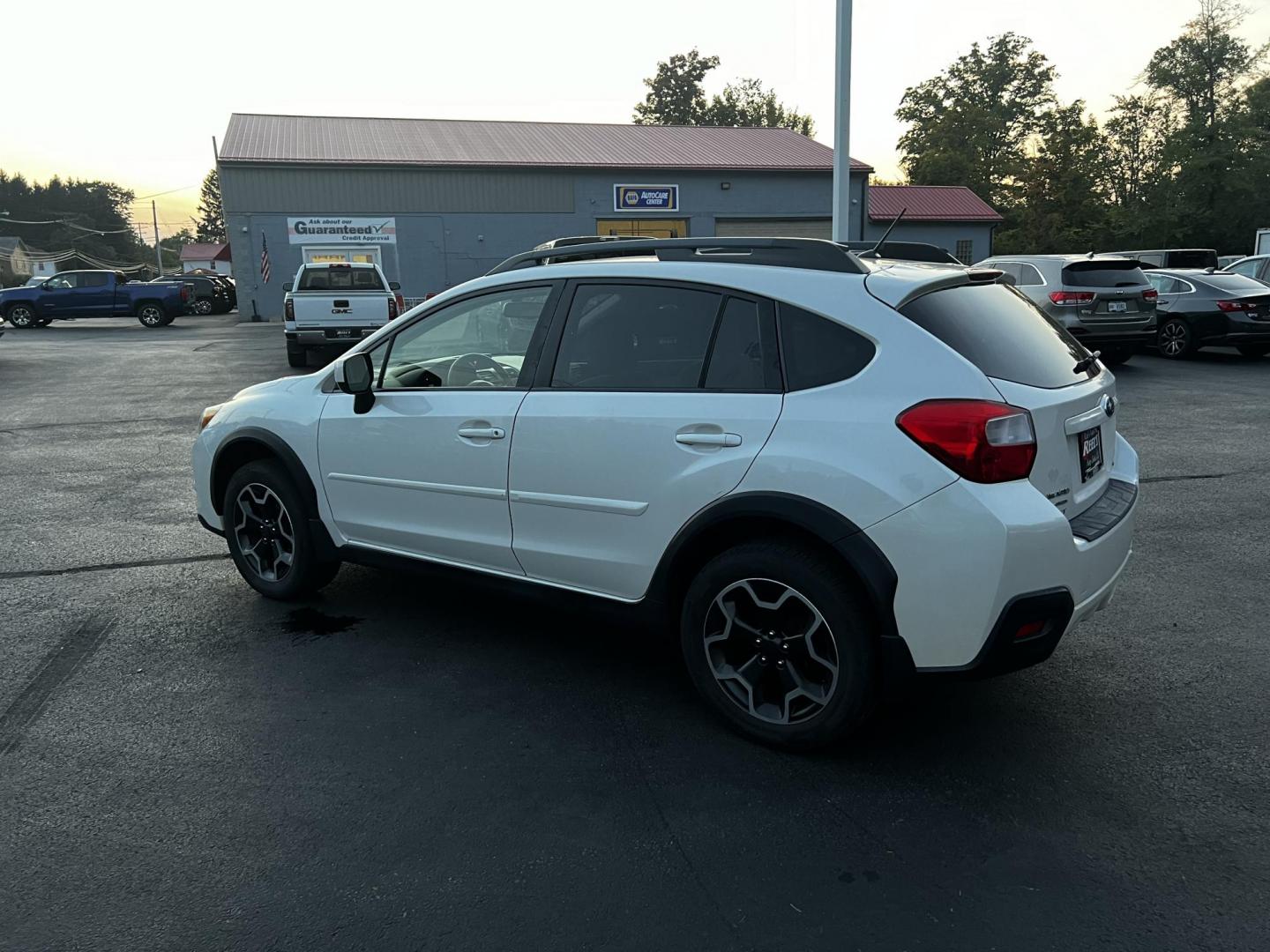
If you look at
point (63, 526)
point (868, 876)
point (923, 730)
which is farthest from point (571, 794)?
point (63, 526)

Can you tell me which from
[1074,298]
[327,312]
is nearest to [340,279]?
[327,312]

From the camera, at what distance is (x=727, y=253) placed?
3.71 meters

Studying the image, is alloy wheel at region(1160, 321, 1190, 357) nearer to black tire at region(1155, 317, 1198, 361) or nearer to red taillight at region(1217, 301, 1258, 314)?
black tire at region(1155, 317, 1198, 361)

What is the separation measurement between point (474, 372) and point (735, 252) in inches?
49.9

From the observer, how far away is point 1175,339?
1631 cm

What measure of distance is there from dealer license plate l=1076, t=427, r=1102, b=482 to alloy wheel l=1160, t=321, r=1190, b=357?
48.1 feet

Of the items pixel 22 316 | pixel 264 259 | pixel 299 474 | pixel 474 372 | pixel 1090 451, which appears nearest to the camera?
pixel 1090 451

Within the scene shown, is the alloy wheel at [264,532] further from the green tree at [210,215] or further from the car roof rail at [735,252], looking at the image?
the green tree at [210,215]

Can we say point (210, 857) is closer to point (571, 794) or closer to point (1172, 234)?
point (571, 794)

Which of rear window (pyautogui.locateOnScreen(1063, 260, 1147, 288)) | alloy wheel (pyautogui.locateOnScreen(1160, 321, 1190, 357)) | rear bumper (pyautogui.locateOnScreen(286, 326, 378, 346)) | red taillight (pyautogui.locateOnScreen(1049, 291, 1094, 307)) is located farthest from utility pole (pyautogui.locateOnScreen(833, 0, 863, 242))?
rear bumper (pyautogui.locateOnScreen(286, 326, 378, 346))

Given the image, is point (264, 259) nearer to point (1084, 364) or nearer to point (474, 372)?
point (474, 372)

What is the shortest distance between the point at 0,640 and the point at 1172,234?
5502 cm

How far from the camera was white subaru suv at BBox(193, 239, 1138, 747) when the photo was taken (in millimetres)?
3000

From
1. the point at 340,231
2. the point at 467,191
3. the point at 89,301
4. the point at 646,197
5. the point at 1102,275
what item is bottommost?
the point at 1102,275
